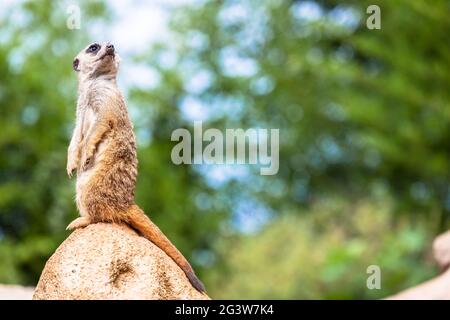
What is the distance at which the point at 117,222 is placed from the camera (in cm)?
426

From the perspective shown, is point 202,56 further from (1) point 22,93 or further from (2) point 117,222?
(2) point 117,222

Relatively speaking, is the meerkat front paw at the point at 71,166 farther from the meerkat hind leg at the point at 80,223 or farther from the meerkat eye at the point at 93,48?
the meerkat eye at the point at 93,48

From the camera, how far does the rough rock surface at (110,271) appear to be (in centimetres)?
400

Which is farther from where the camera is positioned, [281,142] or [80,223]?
[281,142]

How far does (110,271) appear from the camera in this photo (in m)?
4.02

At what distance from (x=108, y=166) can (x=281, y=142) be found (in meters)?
11.6

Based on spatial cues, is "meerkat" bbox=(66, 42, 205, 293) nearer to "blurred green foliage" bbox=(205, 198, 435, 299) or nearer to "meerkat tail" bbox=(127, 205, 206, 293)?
"meerkat tail" bbox=(127, 205, 206, 293)

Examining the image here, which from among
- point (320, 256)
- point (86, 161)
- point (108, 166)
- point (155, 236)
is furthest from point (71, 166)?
point (320, 256)

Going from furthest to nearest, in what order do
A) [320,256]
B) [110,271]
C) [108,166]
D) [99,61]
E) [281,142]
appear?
[281,142], [320,256], [99,61], [108,166], [110,271]

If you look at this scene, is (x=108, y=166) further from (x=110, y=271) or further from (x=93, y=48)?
(x=93, y=48)

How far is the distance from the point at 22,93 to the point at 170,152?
2265 millimetres

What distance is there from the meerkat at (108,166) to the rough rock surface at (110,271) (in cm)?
8

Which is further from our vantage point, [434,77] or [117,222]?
[434,77]
